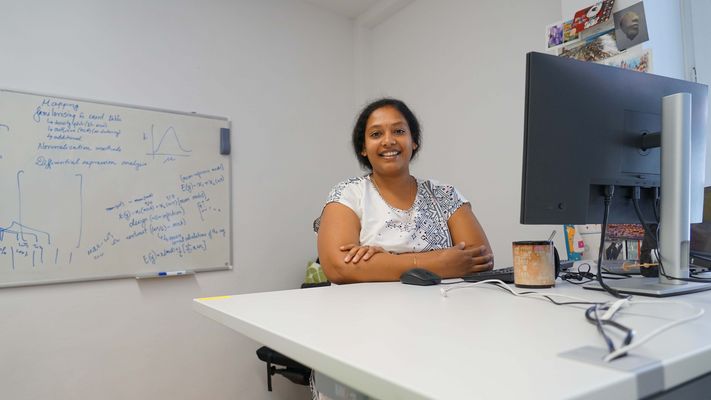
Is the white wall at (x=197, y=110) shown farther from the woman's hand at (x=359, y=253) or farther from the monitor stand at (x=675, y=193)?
the monitor stand at (x=675, y=193)

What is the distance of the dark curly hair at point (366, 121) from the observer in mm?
1655

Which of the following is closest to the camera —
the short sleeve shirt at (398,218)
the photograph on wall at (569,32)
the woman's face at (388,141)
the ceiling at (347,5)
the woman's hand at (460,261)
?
the woman's hand at (460,261)

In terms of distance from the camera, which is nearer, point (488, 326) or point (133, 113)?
point (488, 326)

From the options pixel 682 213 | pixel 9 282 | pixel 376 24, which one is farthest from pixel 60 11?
pixel 682 213

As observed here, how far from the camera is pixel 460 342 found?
46 centimetres

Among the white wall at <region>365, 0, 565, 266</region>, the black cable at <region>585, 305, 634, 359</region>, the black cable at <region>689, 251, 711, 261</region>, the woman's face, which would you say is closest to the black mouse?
the black cable at <region>585, 305, 634, 359</region>

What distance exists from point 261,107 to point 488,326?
231 centimetres

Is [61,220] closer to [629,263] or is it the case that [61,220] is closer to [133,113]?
[133,113]

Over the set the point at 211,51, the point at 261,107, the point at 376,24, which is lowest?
the point at 261,107

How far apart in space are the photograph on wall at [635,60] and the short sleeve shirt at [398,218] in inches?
33.9

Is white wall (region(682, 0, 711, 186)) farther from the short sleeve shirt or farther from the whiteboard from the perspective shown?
the whiteboard

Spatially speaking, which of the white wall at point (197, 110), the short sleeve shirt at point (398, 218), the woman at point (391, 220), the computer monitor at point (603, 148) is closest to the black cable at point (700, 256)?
the computer monitor at point (603, 148)

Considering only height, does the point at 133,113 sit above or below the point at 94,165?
above

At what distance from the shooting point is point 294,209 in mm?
2703
